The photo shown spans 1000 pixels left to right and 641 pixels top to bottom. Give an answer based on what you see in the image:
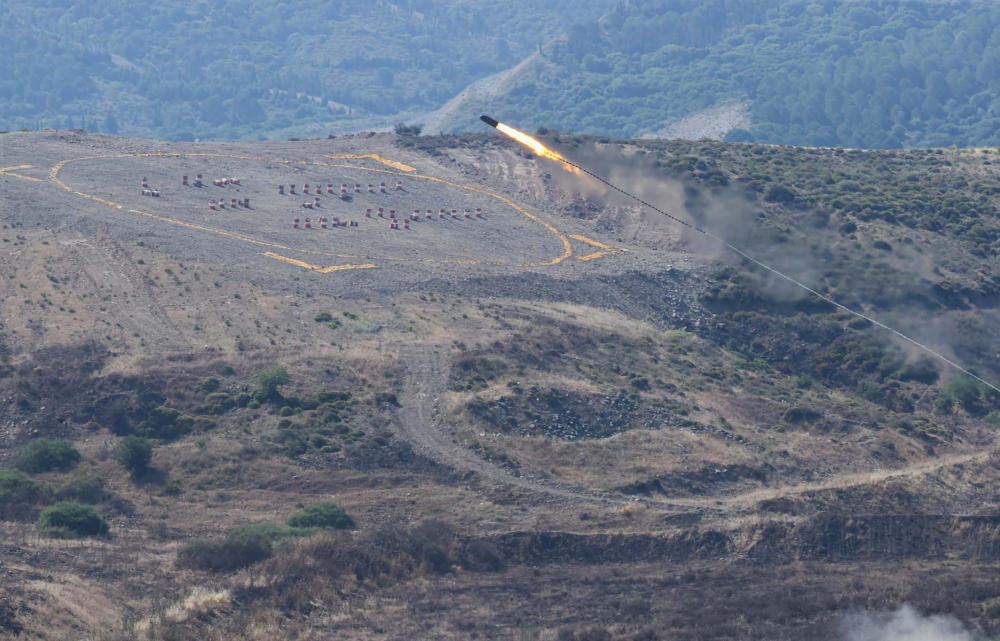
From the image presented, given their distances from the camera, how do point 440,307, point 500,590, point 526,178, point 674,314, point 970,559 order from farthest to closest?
point 526,178, point 674,314, point 440,307, point 970,559, point 500,590

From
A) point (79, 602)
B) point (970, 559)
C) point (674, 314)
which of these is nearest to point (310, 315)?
point (674, 314)

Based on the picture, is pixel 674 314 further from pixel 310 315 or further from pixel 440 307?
pixel 310 315

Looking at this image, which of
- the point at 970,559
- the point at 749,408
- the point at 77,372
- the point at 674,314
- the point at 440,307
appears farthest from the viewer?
the point at 674,314

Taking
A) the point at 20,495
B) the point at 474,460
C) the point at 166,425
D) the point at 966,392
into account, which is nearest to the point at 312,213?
the point at 166,425

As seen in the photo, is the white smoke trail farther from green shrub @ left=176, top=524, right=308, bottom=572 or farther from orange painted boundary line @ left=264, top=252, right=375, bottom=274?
orange painted boundary line @ left=264, top=252, right=375, bottom=274

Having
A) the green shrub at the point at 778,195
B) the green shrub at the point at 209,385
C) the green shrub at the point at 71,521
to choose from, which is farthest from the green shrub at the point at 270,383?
the green shrub at the point at 778,195

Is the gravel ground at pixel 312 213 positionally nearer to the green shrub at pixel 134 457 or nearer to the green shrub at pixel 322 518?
the green shrub at pixel 134 457

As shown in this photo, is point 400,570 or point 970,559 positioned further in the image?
point 970,559
